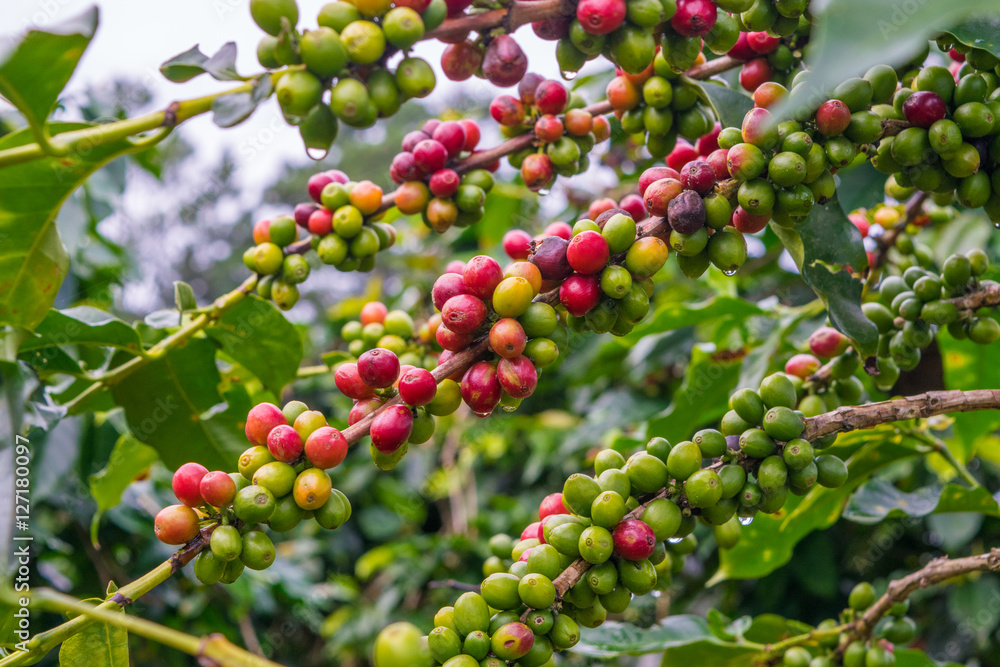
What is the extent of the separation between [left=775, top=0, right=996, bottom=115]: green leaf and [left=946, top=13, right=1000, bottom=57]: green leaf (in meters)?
0.40

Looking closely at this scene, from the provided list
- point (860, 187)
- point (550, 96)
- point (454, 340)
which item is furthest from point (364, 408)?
point (860, 187)

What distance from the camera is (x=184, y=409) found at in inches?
54.2

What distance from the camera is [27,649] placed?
0.80m

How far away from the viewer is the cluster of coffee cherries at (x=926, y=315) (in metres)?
1.14

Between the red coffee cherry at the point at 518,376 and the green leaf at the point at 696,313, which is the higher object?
the red coffee cherry at the point at 518,376

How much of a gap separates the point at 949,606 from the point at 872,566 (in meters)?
0.25

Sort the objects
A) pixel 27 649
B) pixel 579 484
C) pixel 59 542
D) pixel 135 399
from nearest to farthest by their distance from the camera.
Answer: pixel 27 649, pixel 579 484, pixel 135 399, pixel 59 542

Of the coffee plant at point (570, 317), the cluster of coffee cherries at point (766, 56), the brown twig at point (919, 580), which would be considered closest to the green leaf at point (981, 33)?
the coffee plant at point (570, 317)

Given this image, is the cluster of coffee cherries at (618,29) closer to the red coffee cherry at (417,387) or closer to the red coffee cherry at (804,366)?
the red coffee cherry at (417,387)

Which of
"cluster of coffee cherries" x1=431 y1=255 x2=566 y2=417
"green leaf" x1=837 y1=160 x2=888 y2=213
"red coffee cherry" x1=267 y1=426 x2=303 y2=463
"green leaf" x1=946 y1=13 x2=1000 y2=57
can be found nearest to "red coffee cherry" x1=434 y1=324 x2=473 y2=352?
"cluster of coffee cherries" x1=431 y1=255 x2=566 y2=417

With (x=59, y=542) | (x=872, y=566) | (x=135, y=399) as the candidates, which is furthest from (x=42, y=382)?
(x=872, y=566)

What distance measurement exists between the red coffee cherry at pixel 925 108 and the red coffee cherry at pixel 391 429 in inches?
30.8

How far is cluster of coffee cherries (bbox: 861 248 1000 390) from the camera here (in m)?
1.14

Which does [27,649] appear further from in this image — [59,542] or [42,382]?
[59,542]
